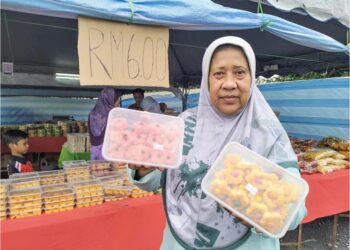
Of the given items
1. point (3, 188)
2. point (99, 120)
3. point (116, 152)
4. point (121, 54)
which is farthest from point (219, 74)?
point (99, 120)

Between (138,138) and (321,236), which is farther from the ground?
(138,138)

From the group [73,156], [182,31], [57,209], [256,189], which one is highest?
[182,31]

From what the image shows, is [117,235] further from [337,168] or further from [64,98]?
[64,98]

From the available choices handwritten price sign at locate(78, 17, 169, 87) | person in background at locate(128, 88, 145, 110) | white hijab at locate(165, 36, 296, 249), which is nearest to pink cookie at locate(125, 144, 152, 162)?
white hijab at locate(165, 36, 296, 249)

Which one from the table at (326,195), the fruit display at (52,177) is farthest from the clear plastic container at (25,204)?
the table at (326,195)

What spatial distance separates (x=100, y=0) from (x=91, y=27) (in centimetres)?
16

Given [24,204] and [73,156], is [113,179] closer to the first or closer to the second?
[24,204]

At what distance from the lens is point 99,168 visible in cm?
216

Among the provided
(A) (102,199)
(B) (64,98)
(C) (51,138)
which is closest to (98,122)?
(A) (102,199)

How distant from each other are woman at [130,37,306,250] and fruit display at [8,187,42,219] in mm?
861

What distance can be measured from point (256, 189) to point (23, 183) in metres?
1.53

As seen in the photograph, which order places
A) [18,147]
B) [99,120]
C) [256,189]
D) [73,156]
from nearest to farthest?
[256,189] < [18,147] < [99,120] < [73,156]

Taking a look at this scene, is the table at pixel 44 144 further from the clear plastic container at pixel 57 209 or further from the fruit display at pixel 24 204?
the clear plastic container at pixel 57 209

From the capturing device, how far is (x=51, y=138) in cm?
489
